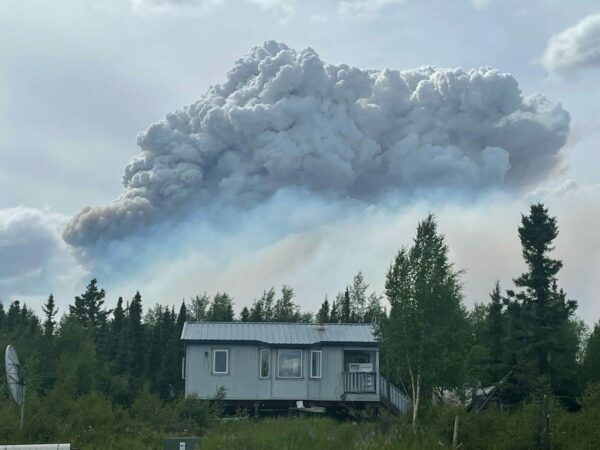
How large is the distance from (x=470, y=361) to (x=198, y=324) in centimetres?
1555

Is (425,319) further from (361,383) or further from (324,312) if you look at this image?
(324,312)

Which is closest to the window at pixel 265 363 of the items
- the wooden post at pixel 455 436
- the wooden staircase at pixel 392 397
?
the wooden staircase at pixel 392 397

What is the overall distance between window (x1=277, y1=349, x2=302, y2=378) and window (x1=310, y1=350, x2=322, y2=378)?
1.84 feet

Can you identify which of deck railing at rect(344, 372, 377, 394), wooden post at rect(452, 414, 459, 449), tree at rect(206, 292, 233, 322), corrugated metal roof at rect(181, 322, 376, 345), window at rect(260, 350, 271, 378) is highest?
tree at rect(206, 292, 233, 322)

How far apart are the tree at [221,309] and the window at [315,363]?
3954cm

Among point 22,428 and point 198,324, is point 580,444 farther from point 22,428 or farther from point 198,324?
point 198,324

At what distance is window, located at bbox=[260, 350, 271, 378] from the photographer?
4050 cm

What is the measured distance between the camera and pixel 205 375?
132 ft

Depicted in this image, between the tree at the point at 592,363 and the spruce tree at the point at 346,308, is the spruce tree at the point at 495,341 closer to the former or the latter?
the tree at the point at 592,363

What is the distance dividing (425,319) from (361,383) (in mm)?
9696

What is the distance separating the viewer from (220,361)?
40500mm

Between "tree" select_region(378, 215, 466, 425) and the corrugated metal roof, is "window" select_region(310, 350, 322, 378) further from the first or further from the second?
"tree" select_region(378, 215, 466, 425)

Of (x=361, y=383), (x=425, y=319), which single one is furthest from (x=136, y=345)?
(x=425, y=319)

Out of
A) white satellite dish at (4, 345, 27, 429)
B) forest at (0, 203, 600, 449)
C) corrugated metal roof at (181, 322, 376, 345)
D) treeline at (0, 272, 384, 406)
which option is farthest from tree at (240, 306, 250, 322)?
white satellite dish at (4, 345, 27, 429)
